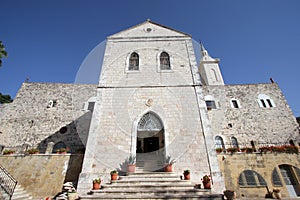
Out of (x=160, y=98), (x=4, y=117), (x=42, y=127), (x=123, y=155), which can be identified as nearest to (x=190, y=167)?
(x=123, y=155)

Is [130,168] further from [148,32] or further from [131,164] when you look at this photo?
[148,32]

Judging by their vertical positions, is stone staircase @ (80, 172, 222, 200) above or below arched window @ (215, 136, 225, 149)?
below

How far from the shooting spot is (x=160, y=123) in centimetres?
782

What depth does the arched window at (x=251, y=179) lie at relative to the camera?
7141mm

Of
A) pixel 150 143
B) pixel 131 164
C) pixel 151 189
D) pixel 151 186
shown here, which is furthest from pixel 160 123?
pixel 151 189

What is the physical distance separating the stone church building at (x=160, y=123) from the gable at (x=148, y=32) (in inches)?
3.3

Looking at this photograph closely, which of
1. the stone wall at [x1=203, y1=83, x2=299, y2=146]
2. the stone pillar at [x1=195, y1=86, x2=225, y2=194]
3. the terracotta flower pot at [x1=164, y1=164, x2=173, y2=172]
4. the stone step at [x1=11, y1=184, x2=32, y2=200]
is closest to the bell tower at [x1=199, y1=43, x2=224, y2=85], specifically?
the stone wall at [x1=203, y1=83, x2=299, y2=146]

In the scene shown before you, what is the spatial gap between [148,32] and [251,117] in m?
13.0

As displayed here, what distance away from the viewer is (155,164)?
7320 mm

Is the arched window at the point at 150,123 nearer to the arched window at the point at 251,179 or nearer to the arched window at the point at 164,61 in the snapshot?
the arched window at the point at 164,61

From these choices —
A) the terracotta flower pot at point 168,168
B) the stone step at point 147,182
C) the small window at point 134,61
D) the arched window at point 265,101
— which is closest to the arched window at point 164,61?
the small window at point 134,61

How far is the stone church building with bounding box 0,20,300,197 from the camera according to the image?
6.97m

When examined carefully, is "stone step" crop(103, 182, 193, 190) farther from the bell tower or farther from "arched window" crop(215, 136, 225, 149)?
the bell tower

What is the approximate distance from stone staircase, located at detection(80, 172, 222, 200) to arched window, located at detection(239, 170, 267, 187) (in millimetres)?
3565
